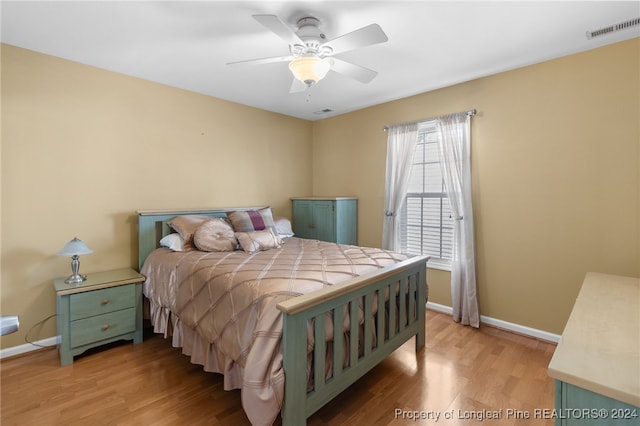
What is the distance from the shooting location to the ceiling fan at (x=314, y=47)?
1.76m

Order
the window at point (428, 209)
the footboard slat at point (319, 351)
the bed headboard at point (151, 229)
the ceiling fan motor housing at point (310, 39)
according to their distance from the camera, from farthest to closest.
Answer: the window at point (428, 209)
the bed headboard at point (151, 229)
the ceiling fan motor housing at point (310, 39)
the footboard slat at point (319, 351)

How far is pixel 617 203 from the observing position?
2.30 meters

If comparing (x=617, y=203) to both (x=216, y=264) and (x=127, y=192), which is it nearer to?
(x=216, y=264)

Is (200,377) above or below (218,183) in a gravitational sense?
below

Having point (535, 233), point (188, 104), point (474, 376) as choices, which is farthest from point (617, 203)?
point (188, 104)

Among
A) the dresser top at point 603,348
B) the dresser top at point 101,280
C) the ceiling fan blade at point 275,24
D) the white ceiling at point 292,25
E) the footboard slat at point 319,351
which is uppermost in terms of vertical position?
the white ceiling at point 292,25

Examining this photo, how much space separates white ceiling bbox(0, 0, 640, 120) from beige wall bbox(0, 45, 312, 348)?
0.23m

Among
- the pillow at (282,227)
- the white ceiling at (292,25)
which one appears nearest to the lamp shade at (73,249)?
the white ceiling at (292,25)

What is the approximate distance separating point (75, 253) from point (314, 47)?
7.79 feet

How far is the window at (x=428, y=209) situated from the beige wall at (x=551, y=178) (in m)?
0.23

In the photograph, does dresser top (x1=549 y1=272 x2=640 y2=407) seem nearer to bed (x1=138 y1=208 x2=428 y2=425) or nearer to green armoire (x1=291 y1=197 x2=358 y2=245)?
bed (x1=138 y1=208 x2=428 y2=425)

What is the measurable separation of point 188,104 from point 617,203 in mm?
4029

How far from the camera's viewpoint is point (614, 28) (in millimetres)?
2082

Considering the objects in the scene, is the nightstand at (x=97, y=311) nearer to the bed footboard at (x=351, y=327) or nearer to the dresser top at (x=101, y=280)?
the dresser top at (x=101, y=280)
